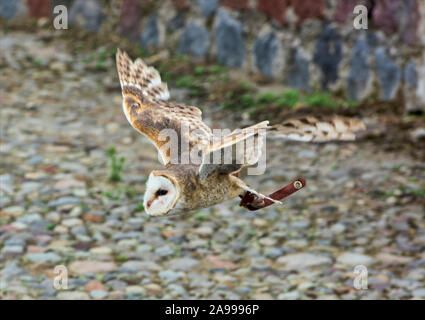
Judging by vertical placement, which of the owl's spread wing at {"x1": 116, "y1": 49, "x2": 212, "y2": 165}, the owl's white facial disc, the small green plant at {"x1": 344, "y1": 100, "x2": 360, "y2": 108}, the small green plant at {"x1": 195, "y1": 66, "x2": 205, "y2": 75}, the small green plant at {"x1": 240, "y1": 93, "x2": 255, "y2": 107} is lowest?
the owl's white facial disc

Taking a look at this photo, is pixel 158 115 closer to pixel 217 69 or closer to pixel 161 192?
pixel 161 192

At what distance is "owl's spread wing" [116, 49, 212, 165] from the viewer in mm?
3084

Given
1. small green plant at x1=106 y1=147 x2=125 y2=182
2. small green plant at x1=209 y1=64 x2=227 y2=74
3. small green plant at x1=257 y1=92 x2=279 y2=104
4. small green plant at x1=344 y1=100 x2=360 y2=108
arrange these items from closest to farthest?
small green plant at x1=106 y1=147 x2=125 y2=182 → small green plant at x1=344 y1=100 x2=360 y2=108 → small green plant at x1=257 y1=92 x2=279 y2=104 → small green plant at x1=209 y1=64 x2=227 y2=74

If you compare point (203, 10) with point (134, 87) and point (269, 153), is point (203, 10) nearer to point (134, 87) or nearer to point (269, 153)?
point (269, 153)

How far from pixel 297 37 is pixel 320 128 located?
4468 mm

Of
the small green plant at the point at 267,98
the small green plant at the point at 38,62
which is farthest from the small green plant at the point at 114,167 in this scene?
the small green plant at the point at 38,62

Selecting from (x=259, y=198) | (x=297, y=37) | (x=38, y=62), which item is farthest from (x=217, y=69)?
(x=259, y=198)

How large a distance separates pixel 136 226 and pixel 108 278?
613mm

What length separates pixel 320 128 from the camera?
9.09ft

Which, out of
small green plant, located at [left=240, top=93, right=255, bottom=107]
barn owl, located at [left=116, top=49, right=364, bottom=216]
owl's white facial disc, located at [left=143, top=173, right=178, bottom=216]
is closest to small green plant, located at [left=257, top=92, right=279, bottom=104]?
small green plant, located at [left=240, top=93, right=255, bottom=107]

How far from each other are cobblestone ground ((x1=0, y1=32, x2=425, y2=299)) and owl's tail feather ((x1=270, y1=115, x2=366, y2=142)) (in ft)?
7.41

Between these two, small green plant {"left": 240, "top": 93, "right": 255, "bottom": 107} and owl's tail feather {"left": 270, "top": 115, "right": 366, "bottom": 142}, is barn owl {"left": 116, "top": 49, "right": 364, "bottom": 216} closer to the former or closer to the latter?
owl's tail feather {"left": 270, "top": 115, "right": 366, "bottom": 142}

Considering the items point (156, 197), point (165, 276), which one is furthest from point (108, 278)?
point (156, 197)

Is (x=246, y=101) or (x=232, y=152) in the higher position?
(x=246, y=101)
